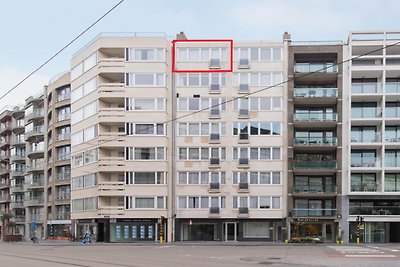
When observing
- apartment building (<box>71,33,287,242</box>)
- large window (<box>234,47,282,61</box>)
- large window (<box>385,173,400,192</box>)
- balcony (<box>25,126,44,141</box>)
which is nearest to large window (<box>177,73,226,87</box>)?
apartment building (<box>71,33,287,242</box>)

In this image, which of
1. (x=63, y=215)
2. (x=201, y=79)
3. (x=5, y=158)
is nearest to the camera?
(x=201, y=79)

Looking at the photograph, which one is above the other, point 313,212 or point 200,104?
point 200,104

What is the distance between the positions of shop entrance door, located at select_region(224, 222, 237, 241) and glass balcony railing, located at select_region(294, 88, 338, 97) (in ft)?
52.3

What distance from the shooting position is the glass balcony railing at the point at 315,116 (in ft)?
207

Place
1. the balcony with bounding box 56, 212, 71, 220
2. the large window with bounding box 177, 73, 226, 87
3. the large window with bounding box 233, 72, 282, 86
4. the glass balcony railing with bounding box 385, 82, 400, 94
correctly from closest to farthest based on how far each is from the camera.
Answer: the glass balcony railing with bounding box 385, 82, 400, 94 → the large window with bounding box 233, 72, 282, 86 → the large window with bounding box 177, 73, 226, 87 → the balcony with bounding box 56, 212, 71, 220

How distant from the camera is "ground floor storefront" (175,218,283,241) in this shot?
63250 mm

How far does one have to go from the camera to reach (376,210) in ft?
202

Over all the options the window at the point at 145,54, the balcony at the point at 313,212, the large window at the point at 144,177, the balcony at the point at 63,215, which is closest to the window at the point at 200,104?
the window at the point at 145,54

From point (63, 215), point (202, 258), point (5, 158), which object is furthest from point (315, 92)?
point (5, 158)

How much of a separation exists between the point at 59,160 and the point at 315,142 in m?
37.4

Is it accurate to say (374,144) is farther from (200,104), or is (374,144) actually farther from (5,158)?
(5,158)

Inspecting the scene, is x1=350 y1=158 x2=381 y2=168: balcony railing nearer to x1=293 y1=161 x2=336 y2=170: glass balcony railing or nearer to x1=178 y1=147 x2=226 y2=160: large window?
x1=293 y1=161 x2=336 y2=170: glass balcony railing

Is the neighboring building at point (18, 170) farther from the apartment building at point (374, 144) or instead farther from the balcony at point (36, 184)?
the apartment building at point (374, 144)

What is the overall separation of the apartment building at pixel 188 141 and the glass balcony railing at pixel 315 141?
6.26 feet
